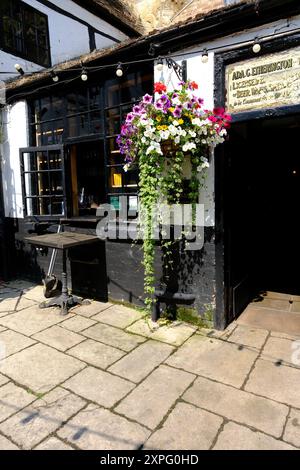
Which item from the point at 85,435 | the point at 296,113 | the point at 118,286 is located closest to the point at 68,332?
the point at 118,286

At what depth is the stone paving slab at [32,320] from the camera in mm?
3857

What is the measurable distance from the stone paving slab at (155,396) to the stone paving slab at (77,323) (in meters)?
1.29

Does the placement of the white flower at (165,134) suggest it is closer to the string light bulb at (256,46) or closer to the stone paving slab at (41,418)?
the string light bulb at (256,46)

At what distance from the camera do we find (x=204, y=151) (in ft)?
11.5

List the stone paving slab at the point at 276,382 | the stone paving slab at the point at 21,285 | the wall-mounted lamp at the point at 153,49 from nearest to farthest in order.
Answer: the stone paving slab at the point at 276,382 < the wall-mounted lamp at the point at 153,49 < the stone paving slab at the point at 21,285

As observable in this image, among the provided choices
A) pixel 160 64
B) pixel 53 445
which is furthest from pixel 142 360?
pixel 160 64

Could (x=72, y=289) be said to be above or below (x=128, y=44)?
below

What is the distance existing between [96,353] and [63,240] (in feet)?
5.40

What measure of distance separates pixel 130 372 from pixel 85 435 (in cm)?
80

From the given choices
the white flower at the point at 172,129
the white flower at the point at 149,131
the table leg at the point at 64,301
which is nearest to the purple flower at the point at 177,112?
the white flower at the point at 172,129

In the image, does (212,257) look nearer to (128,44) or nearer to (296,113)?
(296,113)

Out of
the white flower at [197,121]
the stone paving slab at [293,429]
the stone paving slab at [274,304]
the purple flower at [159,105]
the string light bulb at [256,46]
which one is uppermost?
the string light bulb at [256,46]

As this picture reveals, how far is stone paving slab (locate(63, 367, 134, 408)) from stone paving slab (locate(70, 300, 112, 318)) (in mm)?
1379

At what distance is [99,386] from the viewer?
2701mm
